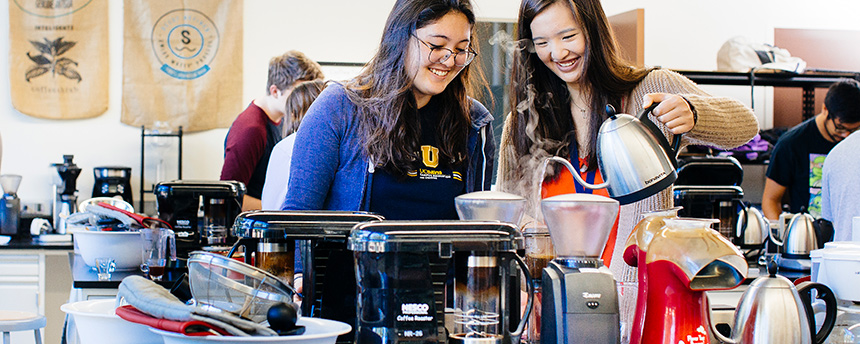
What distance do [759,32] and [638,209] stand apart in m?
4.66

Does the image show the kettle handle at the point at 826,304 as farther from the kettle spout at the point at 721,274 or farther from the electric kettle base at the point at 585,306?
the electric kettle base at the point at 585,306

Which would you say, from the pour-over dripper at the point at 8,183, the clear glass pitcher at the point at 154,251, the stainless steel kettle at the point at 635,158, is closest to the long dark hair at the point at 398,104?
the stainless steel kettle at the point at 635,158

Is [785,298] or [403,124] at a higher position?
[403,124]

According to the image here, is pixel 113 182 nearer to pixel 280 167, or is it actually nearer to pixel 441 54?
pixel 280 167

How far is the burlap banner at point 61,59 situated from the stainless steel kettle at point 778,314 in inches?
202

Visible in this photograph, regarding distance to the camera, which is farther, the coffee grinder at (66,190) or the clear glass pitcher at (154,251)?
the coffee grinder at (66,190)

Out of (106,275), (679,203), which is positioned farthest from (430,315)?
(679,203)

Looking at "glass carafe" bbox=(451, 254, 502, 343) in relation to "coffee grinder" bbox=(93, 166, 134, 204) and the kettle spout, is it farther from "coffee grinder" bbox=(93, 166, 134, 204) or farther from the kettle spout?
"coffee grinder" bbox=(93, 166, 134, 204)

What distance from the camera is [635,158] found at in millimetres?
1440

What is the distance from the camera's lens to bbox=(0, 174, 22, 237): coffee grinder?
4695mm

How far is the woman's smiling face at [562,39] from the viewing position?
1986 millimetres

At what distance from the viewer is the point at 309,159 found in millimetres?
1937

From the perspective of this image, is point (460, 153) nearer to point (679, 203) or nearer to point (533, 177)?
point (533, 177)

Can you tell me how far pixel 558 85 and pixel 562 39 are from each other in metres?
0.18
